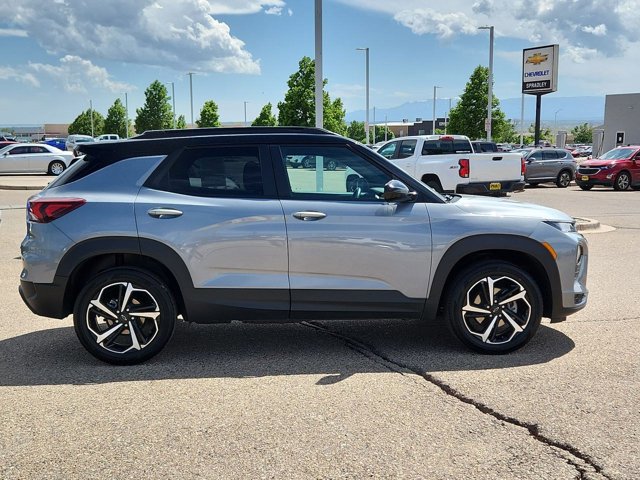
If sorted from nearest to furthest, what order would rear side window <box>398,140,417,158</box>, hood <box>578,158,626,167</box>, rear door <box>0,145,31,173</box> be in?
rear side window <box>398,140,417,158</box>, hood <box>578,158,626,167</box>, rear door <box>0,145,31,173</box>

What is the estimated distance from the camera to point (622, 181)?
25.7m

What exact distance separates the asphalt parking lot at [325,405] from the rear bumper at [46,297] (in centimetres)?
43

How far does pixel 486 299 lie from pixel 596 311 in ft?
7.21

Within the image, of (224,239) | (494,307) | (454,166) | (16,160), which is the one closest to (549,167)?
(454,166)

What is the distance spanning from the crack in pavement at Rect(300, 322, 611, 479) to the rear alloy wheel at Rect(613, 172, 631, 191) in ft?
75.5

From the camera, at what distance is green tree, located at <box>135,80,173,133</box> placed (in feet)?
232

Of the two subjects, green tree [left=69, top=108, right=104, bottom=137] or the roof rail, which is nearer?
the roof rail

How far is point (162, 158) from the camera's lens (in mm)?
5113

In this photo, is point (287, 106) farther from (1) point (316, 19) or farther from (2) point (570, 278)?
(2) point (570, 278)

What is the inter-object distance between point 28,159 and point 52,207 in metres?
28.5

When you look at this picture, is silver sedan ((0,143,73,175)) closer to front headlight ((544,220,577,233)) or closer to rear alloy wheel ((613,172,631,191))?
rear alloy wheel ((613,172,631,191))

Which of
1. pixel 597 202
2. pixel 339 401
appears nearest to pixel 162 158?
pixel 339 401

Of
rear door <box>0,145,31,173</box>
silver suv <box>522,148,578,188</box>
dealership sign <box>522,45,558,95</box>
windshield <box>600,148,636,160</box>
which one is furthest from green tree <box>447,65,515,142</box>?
rear door <box>0,145,31,173</box>

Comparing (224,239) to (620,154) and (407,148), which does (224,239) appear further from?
(620,154)
